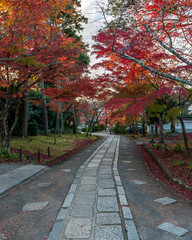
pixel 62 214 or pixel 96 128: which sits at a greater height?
pixel 96 128

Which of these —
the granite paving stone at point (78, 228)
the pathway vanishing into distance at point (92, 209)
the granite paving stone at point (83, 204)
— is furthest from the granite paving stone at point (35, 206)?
the granite paving stone at point (78, 228)

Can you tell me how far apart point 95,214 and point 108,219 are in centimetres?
34

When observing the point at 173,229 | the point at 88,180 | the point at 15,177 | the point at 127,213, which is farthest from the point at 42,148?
the point at 173,229

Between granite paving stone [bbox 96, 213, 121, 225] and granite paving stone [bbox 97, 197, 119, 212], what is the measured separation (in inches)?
9.1

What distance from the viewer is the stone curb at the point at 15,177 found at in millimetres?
5543

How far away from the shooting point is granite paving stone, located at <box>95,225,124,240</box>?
3092 mm

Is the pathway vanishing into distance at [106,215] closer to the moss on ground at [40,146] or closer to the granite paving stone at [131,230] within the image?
the granite paving stone at [131,230]

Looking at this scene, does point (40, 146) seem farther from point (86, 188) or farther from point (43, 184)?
point (86, 188)

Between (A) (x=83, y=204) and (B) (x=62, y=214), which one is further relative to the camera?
(A) (x=83, y=204)

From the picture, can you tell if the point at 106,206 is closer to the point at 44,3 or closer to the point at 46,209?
the point at 46,209

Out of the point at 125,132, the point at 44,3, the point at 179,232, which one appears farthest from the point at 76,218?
the point at 125,132

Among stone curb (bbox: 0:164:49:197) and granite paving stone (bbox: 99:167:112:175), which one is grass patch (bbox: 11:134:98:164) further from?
granite paving stone (bbox: 99:167:112:175)

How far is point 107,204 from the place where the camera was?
4414 millimetres

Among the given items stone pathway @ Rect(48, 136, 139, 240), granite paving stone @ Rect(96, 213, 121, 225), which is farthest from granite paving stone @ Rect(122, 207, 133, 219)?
granite paving stone @ Rect(96, 213, 121, 225)
